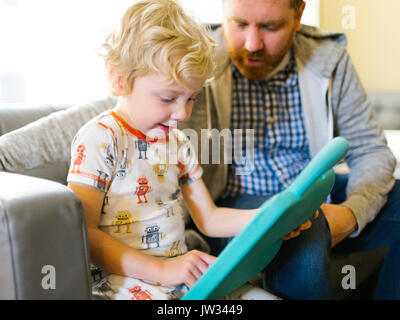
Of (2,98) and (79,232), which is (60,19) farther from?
(79,232)

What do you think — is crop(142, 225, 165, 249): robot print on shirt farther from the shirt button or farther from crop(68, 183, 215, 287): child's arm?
the shirt button

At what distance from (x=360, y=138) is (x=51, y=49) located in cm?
113

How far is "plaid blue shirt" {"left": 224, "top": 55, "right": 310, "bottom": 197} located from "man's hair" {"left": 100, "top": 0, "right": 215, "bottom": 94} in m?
0.56

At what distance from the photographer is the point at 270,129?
135 centimetres

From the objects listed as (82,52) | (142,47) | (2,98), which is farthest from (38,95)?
(142,47)

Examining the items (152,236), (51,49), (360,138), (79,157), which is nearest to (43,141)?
(79,157)

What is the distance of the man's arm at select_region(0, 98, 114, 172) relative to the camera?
0.84 metres

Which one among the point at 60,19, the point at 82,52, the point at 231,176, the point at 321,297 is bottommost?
the point at 321,297

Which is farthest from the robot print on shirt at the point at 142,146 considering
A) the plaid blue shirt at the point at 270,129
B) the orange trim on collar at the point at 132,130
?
the plaid blue shirt at the point at 270,129

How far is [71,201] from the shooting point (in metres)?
0.61

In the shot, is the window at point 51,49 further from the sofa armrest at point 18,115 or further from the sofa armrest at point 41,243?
the sofa armrest at point 41,243

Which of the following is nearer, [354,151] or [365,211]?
[365,211]

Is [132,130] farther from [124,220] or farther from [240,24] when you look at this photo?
[240,24]

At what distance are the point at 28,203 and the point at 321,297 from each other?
0.69 meters
